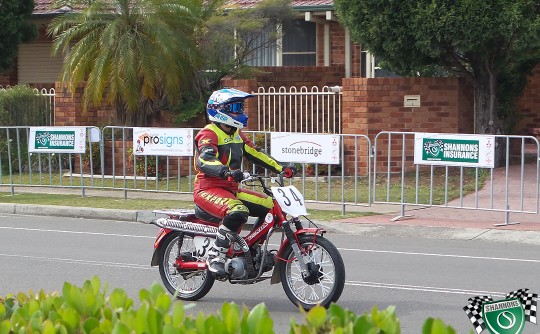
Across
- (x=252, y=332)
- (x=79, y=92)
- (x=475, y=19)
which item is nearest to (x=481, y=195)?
(x=475, y=19)

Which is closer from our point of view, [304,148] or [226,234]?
[226,234]

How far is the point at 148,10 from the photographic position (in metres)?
20.2

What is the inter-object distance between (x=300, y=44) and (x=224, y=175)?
1674 centimetres

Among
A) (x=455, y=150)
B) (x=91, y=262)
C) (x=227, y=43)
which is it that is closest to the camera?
(x=91, y=262)

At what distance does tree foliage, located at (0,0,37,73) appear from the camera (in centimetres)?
2225

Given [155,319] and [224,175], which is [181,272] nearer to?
[224,175]

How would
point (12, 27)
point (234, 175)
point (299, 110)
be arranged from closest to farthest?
point (234, 175) < point (299, 110) < point (12, 27)

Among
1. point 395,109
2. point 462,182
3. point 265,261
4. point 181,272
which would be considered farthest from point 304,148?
point 265,261

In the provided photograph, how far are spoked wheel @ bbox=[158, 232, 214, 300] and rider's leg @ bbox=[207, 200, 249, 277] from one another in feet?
1.26

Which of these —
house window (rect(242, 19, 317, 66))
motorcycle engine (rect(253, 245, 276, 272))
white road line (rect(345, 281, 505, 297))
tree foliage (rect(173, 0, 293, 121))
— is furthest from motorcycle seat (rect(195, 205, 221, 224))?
house window (rect(242, 19, 317, 66))

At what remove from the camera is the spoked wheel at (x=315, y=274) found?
26.6ft

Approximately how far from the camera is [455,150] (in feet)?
45.3

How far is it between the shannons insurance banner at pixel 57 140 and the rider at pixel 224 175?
8745mm

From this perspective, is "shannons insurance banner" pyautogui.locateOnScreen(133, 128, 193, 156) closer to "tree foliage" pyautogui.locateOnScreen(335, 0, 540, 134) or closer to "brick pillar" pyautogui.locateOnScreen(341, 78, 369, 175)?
"brick pillar" pyautogui.locateOnScreen(341, 78, 369, 175)
